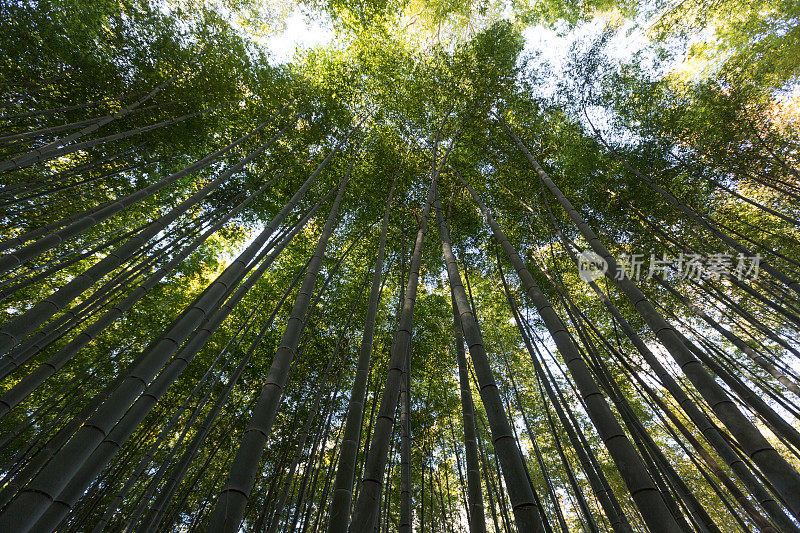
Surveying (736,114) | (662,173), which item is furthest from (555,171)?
(736,114)

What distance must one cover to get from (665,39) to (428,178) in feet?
15.7

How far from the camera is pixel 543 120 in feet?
19.4

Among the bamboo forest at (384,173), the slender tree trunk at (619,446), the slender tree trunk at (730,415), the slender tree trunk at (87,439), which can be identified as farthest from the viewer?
the bamboo forest at (384,173)

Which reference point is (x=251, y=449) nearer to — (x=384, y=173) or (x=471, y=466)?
(x=471, y=466)

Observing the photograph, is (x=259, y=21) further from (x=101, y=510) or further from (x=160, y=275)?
(x=101, y=510)

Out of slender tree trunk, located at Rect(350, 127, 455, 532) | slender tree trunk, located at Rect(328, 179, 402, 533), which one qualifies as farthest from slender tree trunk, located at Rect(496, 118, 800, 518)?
slender tree trunk, located at Rect(328, 179, 402, 533)

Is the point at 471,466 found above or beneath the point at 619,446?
above

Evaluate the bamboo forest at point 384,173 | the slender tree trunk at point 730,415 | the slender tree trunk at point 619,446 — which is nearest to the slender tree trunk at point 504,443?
the slender tree trunk at point 619,446

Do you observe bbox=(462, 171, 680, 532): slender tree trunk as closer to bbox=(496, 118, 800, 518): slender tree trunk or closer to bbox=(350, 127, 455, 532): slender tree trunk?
bbox=(496, 118, 800, 518): slender tree trunk

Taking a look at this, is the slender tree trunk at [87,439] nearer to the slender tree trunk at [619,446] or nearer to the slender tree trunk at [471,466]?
the slender tree trunk at [471,466]

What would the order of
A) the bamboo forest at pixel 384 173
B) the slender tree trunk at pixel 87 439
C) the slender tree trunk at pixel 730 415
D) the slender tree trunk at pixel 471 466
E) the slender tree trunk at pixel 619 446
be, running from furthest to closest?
1. the bamboo forest at pixel 384 173
2. the slender tree trunk at pixel 471 466
3. the slender tree trunk at pixel 730 415
4. the slender tree trunk at pixel 619 446
5. the slender tree trunk at pixel 87 439

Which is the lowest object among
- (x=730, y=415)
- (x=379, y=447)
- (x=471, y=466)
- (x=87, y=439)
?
(x=87, y=439)

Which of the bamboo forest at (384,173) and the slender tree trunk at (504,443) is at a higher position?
the bamboo forest at (384,173)

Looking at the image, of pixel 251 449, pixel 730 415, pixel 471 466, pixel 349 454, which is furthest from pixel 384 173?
pixel 730 415
